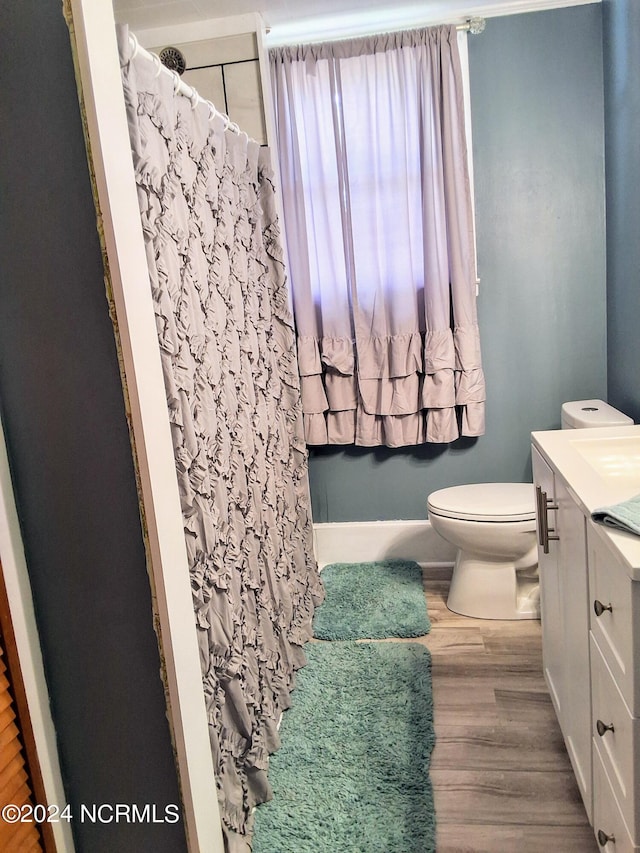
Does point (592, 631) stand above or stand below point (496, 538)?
above

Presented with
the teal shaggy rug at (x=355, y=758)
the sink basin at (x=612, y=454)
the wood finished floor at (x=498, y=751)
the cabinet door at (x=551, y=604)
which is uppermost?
the sink basin at (x=612, y=454)

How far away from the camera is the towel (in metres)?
1.13

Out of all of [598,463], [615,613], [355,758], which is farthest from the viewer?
[355,758]

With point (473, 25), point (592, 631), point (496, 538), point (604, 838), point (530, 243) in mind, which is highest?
point (473, 25)

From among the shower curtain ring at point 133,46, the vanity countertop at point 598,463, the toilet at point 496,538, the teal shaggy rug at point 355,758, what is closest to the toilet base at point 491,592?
the toilet at point 496,538

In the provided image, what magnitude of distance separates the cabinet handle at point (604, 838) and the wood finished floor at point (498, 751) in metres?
0.25

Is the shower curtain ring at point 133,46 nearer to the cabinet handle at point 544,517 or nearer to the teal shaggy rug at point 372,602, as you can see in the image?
the cabinet handle at point 544,517

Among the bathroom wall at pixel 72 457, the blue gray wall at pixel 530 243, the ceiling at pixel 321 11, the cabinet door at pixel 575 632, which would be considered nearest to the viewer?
the bathroom wall at pixel 72 457

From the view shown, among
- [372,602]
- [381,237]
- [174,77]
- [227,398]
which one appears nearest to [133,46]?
[174,77]

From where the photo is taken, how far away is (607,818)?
50.2 inches

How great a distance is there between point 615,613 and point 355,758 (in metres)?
1.03

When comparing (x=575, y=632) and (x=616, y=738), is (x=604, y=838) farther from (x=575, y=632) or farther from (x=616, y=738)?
(x=575, y=632)

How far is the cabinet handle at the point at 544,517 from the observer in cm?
173

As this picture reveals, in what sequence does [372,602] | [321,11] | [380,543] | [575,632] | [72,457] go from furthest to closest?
[380,543] < [372,602] < [321,11] < [575,632] < [72,457]
